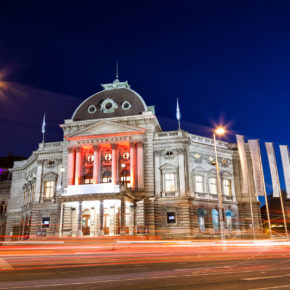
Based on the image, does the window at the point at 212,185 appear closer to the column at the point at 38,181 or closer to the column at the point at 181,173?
the column at the point at 181,173

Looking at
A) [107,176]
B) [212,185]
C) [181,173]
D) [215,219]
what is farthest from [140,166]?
[215,219]

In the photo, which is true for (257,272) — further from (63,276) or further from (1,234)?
(1,234)

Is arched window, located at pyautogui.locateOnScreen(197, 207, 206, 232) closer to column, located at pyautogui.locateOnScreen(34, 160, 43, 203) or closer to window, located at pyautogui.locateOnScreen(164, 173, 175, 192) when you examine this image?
window, located at pyautogui.locateOnScreen(164, 173, 175, 192)

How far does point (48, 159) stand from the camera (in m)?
54.8

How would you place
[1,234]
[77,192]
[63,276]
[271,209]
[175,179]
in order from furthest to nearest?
[271,209], [1,234], [175,179], [77,192], [63,276]

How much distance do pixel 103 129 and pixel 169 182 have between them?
13.8 meters

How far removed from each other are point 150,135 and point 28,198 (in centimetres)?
2667

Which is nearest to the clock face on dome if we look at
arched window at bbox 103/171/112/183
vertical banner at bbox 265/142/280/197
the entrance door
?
arched window at bbox 103/171/112/183

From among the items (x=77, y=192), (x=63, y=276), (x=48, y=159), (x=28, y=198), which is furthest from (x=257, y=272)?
(x=28, y=198)

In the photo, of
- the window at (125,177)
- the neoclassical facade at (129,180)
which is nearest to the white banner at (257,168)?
the neoclassical facade at (129,180)

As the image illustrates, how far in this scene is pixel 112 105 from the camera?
55.5 metres

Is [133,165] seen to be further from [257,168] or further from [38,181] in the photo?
[257,168]

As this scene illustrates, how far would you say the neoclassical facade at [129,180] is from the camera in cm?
4531

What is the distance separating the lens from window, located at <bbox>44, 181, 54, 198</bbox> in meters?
53.1
